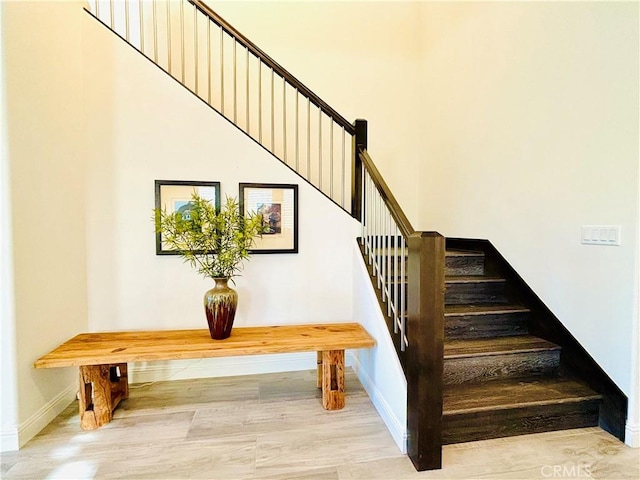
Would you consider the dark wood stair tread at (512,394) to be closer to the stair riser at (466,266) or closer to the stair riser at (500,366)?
the stair riser at (500,366)

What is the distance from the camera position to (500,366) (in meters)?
2.28

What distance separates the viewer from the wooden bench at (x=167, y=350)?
2059 mm

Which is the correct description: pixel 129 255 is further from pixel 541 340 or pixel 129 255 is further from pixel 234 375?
pixel 541 340

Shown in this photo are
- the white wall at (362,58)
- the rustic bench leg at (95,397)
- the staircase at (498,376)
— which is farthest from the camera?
the white wall at (362,58)

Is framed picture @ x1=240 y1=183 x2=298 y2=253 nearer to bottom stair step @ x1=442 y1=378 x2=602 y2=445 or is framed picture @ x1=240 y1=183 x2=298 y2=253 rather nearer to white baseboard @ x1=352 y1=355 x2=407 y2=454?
white baseboard @ x1=352 y1=355 x2=407 y2=454

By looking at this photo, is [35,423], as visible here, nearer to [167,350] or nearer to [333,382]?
[167,350]

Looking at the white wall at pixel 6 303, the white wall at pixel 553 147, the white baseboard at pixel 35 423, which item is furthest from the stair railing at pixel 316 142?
the white baseboard at pixel 35 423

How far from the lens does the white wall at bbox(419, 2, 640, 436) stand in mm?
1909

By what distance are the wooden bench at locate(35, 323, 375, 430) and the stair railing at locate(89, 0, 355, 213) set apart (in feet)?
5.09

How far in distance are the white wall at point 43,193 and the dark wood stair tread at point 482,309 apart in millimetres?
2688

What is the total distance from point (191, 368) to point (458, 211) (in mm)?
2883

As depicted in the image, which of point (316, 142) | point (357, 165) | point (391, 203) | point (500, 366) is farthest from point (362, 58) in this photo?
point (500, 366)

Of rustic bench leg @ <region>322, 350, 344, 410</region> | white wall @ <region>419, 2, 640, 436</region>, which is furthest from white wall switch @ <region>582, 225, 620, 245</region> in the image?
rustic bench leg @ <region>322, 350, 344, 410</region>

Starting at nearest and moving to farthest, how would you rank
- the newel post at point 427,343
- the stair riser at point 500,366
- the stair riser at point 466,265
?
the newel post at point 427,343 → the stair riser at point 500,366 → the stair riser at point 466,265
